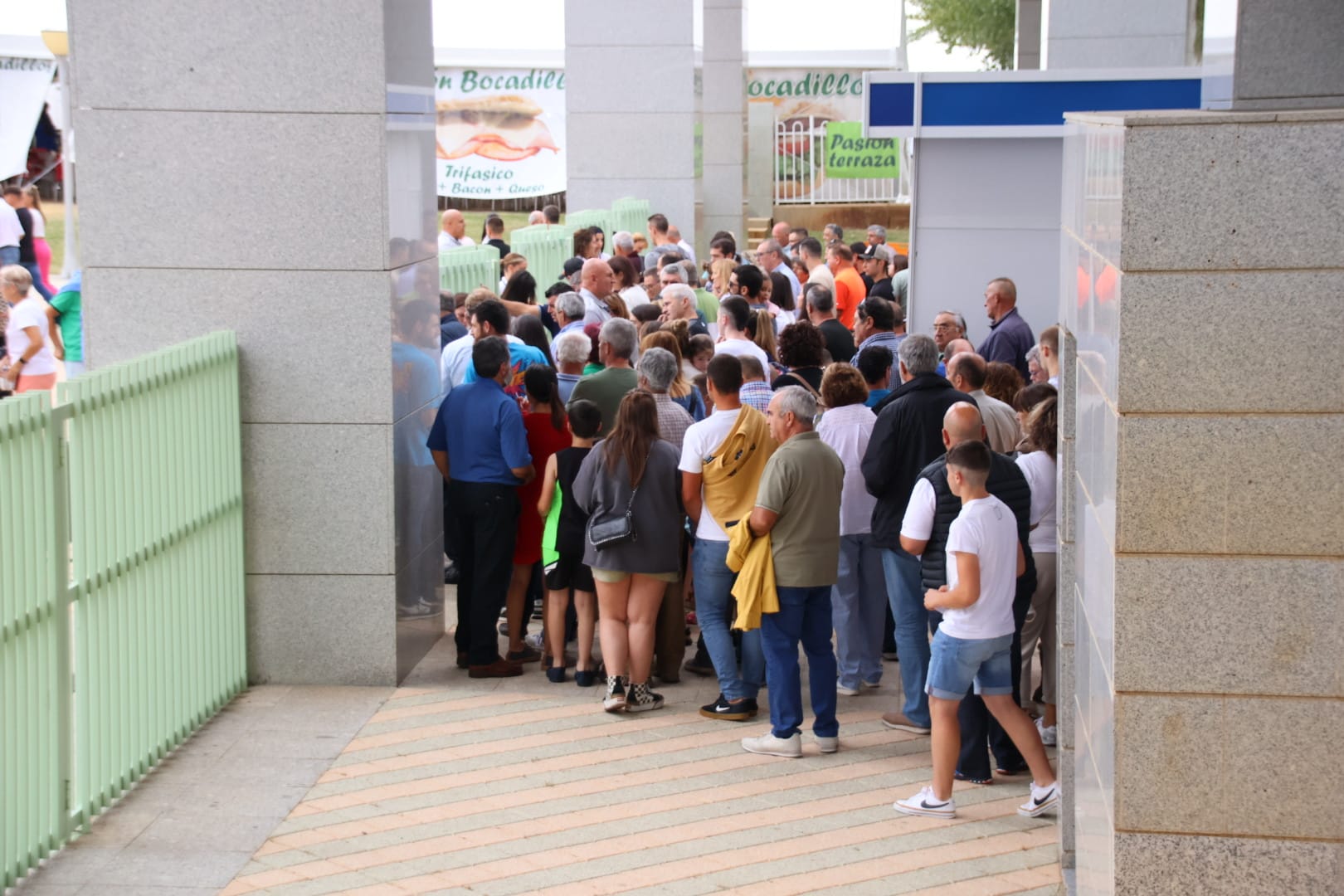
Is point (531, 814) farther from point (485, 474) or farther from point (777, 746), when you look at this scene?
point (485, 474)

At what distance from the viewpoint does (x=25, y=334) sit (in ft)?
43.0

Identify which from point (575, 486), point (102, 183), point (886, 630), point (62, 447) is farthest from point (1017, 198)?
point (62, 447)

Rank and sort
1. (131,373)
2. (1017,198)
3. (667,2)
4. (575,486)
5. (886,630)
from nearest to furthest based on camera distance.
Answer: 1. (131,373)
2. (575,486)
3. (886,630)
4. (1017,198)
5. (667,2)

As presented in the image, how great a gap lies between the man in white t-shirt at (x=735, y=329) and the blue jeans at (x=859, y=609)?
206cm

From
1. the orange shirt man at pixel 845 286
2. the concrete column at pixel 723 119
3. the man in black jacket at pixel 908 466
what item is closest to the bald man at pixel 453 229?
the orange shirt man at pixel 845 286

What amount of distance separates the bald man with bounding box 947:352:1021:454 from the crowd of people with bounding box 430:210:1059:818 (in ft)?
0.05

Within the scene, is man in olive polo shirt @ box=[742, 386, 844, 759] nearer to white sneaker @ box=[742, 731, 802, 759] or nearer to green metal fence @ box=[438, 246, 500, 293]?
white sneaker @ box=[742, 731, 802, 759]

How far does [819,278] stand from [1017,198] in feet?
9.79

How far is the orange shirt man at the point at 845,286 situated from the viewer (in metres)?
15.9

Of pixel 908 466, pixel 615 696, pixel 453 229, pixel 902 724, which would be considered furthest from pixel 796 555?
pixel 453 229

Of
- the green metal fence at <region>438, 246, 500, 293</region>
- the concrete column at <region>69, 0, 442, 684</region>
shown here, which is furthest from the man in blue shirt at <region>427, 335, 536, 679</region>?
the green metal fence at <region>438, 246, 500, 293</region>

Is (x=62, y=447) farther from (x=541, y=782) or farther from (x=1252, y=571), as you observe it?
(x=1252, y=571)

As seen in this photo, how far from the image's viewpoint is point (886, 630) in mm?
9656

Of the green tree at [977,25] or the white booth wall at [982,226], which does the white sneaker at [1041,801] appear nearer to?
the white booth wall at [982,226]
